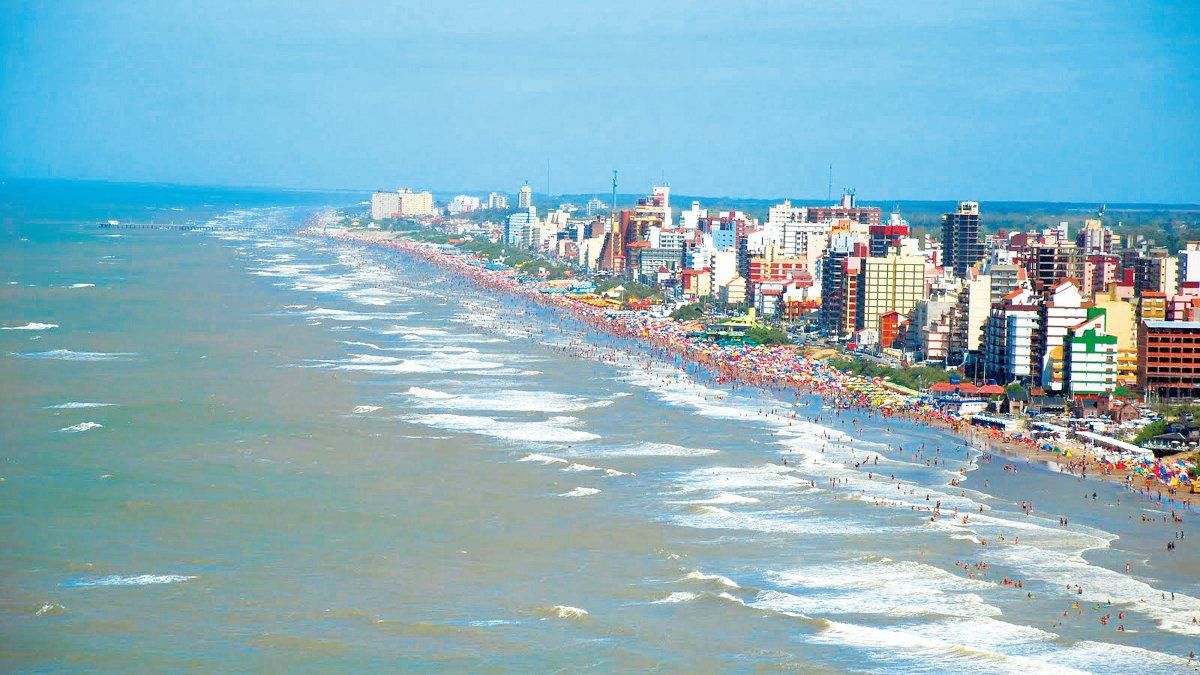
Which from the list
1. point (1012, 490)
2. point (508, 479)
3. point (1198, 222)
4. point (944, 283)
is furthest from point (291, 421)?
point (1198, 222)

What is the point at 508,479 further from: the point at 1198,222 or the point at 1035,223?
the point at 1198,222

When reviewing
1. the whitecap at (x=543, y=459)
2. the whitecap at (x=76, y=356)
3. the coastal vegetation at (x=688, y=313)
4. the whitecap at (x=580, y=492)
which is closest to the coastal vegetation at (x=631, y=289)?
the coastal vegetation at (x=688, y=313)

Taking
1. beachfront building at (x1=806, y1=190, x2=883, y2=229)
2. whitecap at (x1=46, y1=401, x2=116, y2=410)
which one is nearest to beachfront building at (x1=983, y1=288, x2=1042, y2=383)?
whitecap at (x1=46, y1=401, x2=116, y2=410)

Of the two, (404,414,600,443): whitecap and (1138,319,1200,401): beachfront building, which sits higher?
(1138,319,1200,401): beachfront building

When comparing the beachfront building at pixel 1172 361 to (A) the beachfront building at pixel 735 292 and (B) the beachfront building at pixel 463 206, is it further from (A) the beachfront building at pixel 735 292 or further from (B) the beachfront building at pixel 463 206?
(B) the beachfront building at pixel 463 206

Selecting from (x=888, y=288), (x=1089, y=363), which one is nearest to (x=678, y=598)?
(x=1089, y=363)

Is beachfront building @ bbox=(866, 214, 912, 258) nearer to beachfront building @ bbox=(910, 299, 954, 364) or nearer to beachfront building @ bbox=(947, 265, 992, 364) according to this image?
beachfront building @ bbox=(910, 299, 954, 364)
